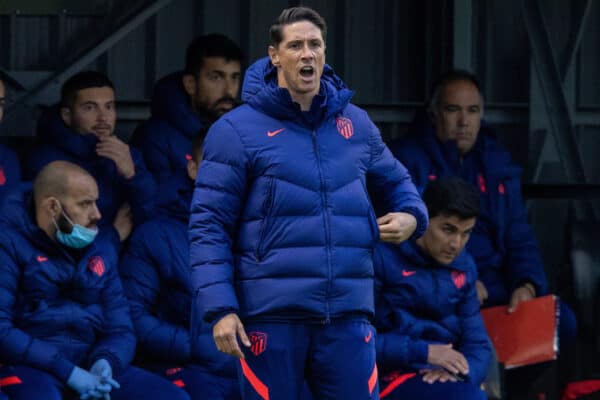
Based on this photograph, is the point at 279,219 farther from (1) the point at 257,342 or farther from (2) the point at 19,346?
(2) the point at 19,346

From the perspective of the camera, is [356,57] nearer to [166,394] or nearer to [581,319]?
[581,319]

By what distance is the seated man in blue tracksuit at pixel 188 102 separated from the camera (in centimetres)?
741

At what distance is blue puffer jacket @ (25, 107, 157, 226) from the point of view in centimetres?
705

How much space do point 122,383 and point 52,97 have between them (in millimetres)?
2328

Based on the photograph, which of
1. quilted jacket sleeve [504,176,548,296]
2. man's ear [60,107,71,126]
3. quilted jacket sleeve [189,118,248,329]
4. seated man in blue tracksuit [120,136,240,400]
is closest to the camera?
quilted jacket sleeve [189,118,248,329]

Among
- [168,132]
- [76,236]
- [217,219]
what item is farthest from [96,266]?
A: [217,219]

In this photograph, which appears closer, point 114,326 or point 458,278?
point 114,326

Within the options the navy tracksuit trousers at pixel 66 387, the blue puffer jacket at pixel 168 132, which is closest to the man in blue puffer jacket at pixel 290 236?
the navy tracksuit trousers at pixel 66 387

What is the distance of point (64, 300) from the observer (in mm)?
6250

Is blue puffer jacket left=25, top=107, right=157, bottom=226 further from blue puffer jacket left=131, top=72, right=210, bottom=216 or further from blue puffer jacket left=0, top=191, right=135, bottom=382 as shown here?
blue puffer jacket left=0, top=191, right=135, bottom=382

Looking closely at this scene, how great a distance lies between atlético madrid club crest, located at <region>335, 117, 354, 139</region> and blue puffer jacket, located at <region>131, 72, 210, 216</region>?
90.6 inches

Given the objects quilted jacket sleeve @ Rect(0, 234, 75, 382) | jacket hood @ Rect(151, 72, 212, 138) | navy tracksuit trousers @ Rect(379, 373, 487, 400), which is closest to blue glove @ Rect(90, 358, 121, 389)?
quilted jacket sleeve @ Rect(0, 234, 75, 382)

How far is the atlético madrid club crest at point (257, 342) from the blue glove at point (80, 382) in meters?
1.40

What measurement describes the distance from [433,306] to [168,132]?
5.48ft
